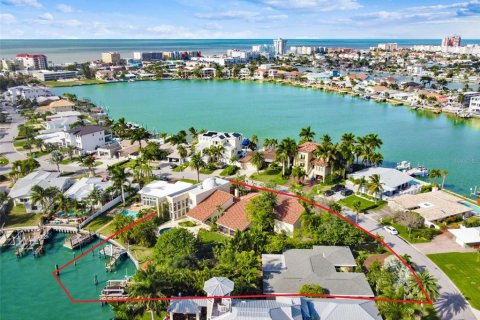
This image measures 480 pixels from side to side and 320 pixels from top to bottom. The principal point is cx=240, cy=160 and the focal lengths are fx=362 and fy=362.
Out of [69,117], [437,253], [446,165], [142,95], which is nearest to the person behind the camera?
[437,253]

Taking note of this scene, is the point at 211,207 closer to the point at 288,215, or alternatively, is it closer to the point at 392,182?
the point at 288,215

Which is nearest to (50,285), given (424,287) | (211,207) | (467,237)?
(211,207)

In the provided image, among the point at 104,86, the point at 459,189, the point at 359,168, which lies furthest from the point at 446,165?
the point at 104,86

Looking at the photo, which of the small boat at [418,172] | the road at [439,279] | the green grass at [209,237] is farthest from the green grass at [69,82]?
the road at [439,279]

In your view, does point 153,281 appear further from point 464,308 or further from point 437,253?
point 437,253

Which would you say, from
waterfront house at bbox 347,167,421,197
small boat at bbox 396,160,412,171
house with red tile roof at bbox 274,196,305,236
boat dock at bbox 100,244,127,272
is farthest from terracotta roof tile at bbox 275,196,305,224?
small boat at bbox 396,160,412,171
